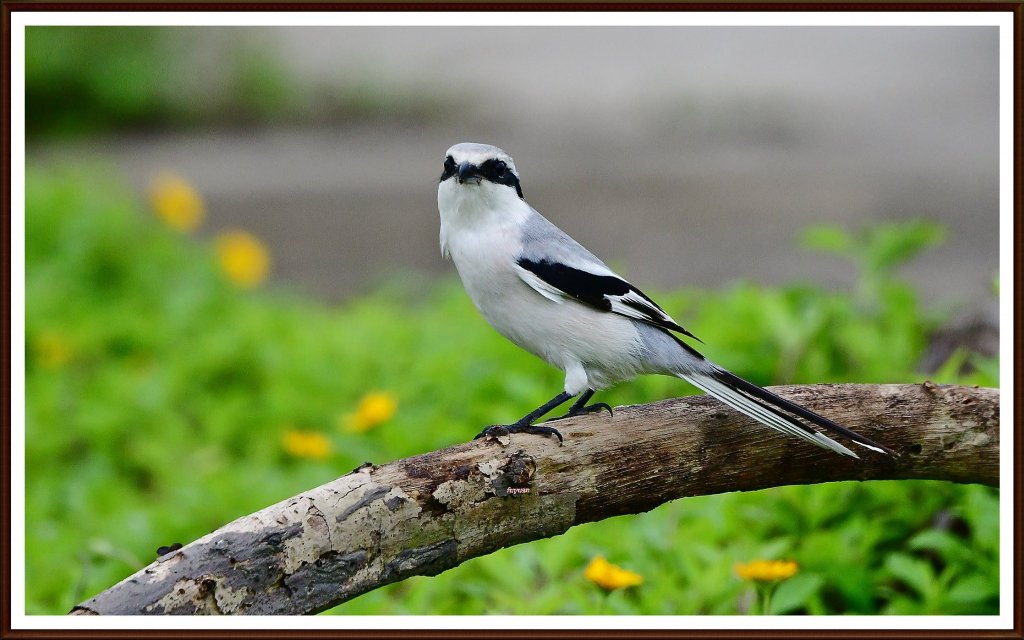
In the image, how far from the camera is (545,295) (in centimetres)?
238

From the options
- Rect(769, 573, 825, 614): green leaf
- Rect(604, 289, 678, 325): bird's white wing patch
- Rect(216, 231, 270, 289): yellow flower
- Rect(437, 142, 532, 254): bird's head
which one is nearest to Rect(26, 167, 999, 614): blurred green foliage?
Rect(769, 573, 825, 614): green leaf

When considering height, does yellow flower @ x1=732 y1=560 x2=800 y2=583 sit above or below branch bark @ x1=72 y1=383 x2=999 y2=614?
below

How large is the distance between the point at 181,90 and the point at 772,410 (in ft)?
17.7

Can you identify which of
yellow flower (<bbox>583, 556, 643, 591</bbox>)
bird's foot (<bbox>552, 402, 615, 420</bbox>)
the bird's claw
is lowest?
yellow flower (<bbox>583, 556, 643, 591</bbox>)

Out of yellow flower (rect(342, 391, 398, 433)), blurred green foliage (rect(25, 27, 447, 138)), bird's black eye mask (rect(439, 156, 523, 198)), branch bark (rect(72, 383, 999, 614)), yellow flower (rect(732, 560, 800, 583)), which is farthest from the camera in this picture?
blurred green foliage (rect(25, 27, 447, 138))

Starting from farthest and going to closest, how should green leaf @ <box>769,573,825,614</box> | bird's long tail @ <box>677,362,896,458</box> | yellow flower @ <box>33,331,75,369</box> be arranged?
1. yellow flower @ <box>33,331,75,369</box>
2. green leaf @ <box>769,573,825,614</box>
3. bird's long tail @ <box>677,362,896,458</box>

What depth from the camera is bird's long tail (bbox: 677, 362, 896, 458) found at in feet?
7.29

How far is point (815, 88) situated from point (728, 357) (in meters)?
2.90

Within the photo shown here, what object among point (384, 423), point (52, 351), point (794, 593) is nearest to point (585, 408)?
point (794, 593)

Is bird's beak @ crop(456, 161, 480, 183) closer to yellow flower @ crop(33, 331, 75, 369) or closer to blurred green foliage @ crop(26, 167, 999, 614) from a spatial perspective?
blurred green foliage @ crop(26, 167, 999, 614)

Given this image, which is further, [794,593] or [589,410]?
[794,593]

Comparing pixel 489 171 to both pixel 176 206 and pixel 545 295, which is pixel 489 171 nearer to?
pixel 545 295

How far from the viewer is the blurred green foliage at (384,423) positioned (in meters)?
2.98

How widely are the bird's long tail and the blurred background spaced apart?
1.86 ft
